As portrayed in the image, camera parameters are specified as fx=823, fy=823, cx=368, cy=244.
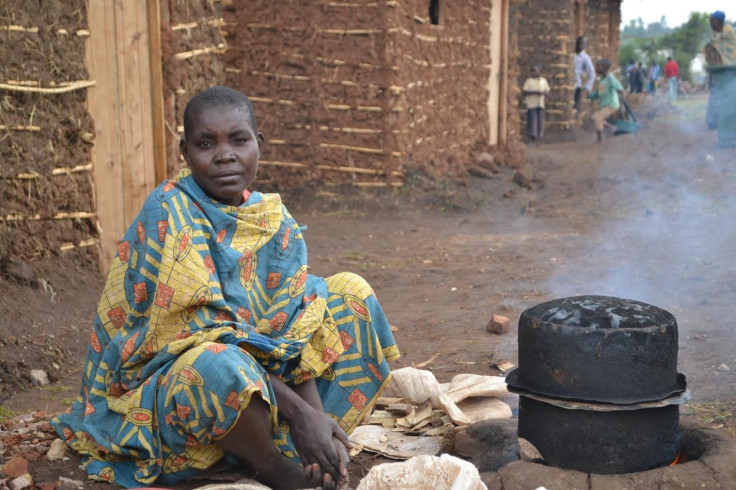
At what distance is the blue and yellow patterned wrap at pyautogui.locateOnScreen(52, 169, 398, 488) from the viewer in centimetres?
236

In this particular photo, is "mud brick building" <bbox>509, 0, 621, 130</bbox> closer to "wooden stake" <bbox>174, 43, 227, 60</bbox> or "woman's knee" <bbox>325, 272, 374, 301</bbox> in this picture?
"wooden stake" <bbox>174, 43, 227, 60</bbox>

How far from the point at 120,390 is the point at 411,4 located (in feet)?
25.0

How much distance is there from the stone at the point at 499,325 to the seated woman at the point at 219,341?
2.04 m

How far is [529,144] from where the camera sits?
16.5 m

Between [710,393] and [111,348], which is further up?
[111,348]

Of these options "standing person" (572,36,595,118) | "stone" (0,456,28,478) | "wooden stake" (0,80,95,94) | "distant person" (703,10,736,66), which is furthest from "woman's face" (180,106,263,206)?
"standing person" (572,36,595,118)

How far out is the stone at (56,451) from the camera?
9.44 feet

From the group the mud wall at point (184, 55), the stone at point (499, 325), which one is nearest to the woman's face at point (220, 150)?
the stone at point (499, 325)

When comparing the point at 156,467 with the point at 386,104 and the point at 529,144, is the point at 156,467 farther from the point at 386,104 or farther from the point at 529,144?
the point at 529,144

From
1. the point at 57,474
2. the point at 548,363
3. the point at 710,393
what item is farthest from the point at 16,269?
the point at 710,393

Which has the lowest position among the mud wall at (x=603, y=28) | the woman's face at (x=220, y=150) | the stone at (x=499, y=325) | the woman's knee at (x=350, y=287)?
the stone at (x=499, y=325)

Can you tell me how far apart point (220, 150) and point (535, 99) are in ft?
46.3

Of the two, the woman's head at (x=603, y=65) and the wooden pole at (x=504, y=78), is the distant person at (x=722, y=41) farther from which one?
the wooden pole at (x=504, y=78)

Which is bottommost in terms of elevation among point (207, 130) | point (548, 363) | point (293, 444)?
point (293, 444)
